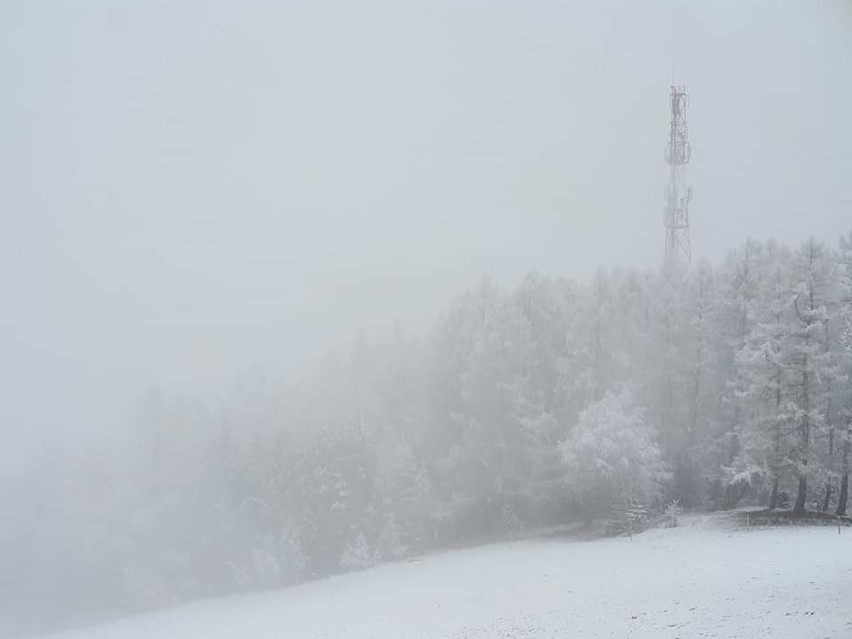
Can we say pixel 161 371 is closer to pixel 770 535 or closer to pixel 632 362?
pixel 632 362

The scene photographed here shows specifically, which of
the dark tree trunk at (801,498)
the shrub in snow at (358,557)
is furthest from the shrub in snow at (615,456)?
the shrub in snow at (358,557)

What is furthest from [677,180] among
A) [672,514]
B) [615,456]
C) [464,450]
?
[672,514]

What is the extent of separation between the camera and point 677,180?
70.9 meters

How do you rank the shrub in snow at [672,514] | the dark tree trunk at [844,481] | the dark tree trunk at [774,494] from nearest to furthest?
the dark tree trunk at [844,481]
the dark tree trunk at [774,494]
the shrub in snow at [672,514]

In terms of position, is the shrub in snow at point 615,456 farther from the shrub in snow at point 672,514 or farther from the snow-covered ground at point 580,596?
the snow-covered ground at point 580,596

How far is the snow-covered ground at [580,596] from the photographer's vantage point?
2245 centimetres

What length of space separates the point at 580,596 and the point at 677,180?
169ft

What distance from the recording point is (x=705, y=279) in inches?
1877

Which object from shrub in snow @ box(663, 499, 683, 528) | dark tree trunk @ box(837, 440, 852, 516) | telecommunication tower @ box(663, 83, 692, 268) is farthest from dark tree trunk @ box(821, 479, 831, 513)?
telecommunication tower @ box(663, 83, 692, 268)

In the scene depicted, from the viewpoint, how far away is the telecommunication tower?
66375 mm

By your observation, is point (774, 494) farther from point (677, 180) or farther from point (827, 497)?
point (677, 180)

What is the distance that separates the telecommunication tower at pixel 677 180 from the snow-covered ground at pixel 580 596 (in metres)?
33.4

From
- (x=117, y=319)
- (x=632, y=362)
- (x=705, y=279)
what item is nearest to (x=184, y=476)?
(x=632, y=362)

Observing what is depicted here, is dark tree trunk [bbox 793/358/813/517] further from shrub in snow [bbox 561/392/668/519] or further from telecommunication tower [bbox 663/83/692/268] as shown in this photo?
telecommunication tower [bbox 663/83/692/268]
